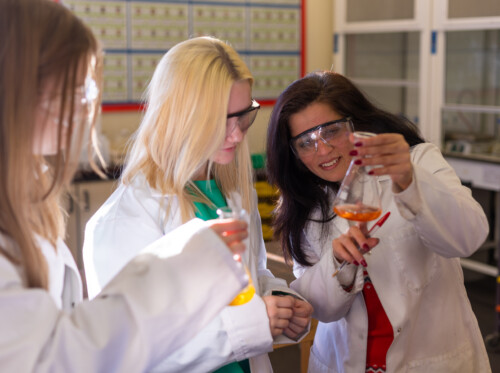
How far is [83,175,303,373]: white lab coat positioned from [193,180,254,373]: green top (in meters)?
0.07

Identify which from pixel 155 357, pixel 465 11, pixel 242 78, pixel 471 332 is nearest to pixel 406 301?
pixel 471 332

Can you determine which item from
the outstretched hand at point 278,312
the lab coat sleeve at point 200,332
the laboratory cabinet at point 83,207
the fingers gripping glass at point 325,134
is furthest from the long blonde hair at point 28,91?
the laboratory cabinet at point 83,207

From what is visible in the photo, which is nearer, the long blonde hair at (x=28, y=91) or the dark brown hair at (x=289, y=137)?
the long blonde hair at (x=28, y=91)

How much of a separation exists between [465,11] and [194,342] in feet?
13.2

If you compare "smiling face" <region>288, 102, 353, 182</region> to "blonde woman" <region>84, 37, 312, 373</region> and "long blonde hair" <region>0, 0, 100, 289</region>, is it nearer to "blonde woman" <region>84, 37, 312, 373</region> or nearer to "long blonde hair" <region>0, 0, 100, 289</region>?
"blonde woman" <region>84, 37, 312, 373</region>

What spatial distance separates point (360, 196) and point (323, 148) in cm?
35

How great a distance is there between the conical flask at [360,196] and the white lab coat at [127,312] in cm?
42

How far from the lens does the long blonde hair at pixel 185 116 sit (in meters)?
1.47

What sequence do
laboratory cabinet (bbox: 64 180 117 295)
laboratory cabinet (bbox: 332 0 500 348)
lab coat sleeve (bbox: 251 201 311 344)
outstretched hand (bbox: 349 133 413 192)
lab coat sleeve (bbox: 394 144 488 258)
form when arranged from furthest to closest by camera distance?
laboratory cabinet (bbox: 332 0 500 348) → laboratory cabinet (bbox: 64 180 117 295) → lab coat sleeve (bbox: 251 201 311 344) → lab coat sleeve (bbox: 394 144 488 258) → outstretched hand (bbox: 349 133 413 192)

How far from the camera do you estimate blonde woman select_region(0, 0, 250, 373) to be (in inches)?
37.0

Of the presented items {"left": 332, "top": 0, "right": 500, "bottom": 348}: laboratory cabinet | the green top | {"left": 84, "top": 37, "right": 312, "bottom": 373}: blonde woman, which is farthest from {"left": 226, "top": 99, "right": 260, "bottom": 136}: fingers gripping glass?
{"left": 332, "top": 0, "right": 500, "bottom": 348}: laboratory cabinet

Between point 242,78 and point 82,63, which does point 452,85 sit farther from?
point 82,63

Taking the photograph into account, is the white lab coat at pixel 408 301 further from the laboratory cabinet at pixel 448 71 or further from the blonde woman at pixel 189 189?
the laboratory cabinet at pixel 448 71

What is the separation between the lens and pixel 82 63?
40.8 inches
